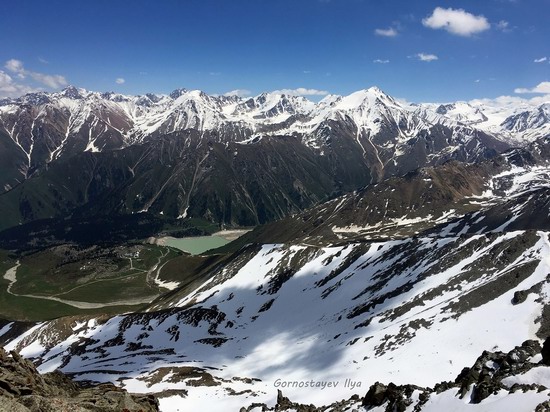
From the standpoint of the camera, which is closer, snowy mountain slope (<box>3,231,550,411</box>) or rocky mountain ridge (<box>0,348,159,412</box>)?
rocky mountain ridge (<box>0,348,159,412</box>)

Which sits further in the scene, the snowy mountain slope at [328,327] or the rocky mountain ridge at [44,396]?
the snowy mountain slope at [328,327]

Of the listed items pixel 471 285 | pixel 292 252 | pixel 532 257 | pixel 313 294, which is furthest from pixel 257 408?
pixel 292 252

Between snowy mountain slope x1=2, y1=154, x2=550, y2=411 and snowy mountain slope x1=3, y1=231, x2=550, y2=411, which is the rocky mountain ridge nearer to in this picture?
snowy mountain slope x1=2, y1=154, x2=550, y2=411

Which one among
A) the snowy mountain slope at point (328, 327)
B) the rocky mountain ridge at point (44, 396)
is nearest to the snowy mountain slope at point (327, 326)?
the snowy mountain slope at point (328, 327)

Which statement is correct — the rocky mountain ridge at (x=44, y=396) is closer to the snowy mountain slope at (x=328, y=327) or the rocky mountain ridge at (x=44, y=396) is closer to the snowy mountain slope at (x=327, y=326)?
the snowy mountain slope at (x=328, y=327)

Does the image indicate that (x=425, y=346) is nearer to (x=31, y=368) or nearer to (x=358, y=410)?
(x=358, y=410)

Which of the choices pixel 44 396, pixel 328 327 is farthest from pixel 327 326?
pixel 44 396

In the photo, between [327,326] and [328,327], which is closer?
[328,327]

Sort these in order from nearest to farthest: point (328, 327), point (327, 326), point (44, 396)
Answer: point (44, 396), point (328, 327), point (327, 326)

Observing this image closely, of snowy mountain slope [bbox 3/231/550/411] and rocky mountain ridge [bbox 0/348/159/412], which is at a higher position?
rocky mountain ridge [bbox 0/348/159/412]

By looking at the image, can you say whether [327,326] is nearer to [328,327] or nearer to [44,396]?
[328,327]

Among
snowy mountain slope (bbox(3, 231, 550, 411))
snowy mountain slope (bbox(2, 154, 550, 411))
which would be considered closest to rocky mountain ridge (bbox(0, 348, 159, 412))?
snowy mountain slope (bbox(2, 154, 550, 411))
